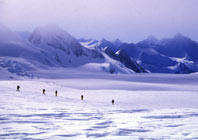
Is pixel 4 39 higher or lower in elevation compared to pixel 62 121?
higher

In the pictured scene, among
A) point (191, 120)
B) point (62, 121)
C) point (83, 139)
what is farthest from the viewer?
point (191, 120)

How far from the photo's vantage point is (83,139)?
390 inches

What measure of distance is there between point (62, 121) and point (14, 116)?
2.71 m

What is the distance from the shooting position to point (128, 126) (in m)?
12.3

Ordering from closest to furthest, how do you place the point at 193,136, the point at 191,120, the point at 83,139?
the point at 83,139 → the point at 193,136 → the point at 191,120

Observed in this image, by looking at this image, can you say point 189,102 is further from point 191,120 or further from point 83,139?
point 83,139

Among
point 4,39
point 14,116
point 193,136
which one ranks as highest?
point 4,39

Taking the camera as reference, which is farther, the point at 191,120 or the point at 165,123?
the point at 191,120

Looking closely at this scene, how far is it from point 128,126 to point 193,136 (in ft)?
10.1

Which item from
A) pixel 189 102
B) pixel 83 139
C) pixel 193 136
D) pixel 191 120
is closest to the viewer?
pixel 83 139

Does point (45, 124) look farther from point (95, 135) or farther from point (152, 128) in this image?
point (152, 128)

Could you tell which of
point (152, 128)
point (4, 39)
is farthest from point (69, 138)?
point (4, 39)

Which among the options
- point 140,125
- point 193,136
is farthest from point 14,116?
point 193,136

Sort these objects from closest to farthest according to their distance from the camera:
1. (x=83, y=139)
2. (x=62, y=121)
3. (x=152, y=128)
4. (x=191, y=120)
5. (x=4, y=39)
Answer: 1. (x=83, y=139)
2. (x=152, y=128)
3. (x=62, y=121)
4. (x=191, y=120)
5. (x=4, y=39)
